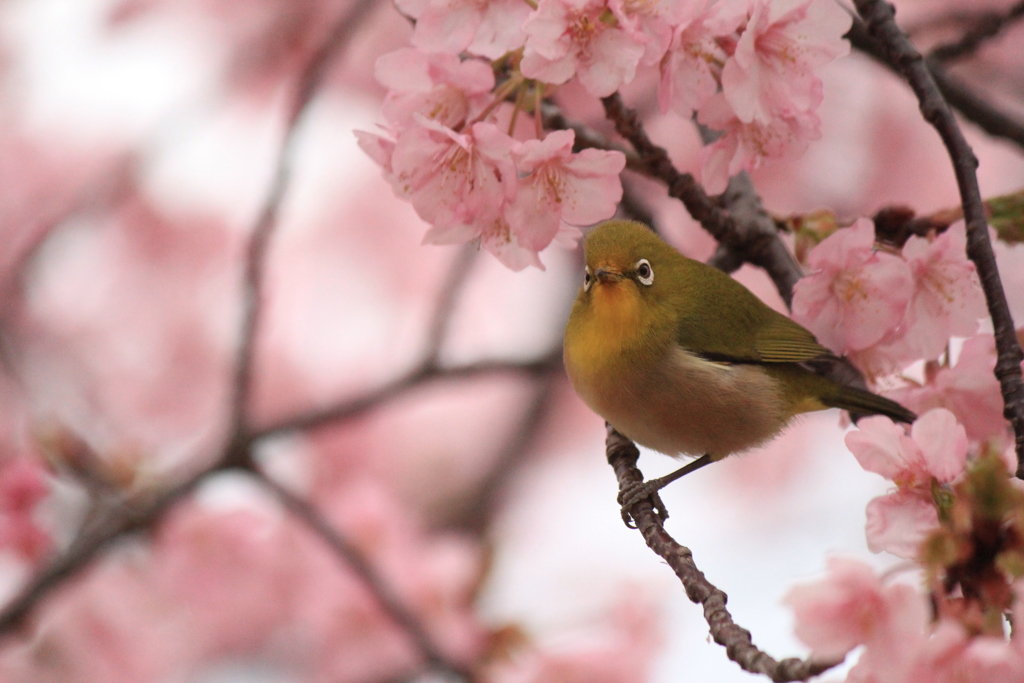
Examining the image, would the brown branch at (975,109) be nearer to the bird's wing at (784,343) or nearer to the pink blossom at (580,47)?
the bird's wing at (784,343)

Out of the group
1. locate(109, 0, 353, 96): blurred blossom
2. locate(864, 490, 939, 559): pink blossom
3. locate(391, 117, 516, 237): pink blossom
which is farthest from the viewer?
locate(109, 0, 353, 96): blurred blossom

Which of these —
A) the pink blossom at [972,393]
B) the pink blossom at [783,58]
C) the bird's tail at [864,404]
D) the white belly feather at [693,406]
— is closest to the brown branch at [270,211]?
the white belly feather at [693,406]

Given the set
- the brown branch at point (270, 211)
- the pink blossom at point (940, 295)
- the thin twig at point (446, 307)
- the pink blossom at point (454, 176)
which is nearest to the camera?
the pink blossom at point (454, 176)

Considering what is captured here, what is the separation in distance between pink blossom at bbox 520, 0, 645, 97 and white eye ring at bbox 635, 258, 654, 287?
713 mm

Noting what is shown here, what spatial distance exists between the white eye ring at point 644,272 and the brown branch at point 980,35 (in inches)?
31.6

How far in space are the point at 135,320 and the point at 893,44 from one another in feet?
17.7

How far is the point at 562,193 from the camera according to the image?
5.03ft

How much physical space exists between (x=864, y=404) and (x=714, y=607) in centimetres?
100

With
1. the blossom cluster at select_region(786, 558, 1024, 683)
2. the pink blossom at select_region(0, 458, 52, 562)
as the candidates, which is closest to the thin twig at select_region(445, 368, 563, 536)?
the pink blossom at select_region(0, 458, 52, 562)

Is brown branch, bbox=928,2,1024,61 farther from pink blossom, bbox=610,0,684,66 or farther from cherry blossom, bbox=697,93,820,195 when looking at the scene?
pink blossom, bbox=610,0,684,66

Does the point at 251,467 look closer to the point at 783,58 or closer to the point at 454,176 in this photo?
the point at 454,176

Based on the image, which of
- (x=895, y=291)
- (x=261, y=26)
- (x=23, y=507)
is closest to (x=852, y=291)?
(x=895, y=291)

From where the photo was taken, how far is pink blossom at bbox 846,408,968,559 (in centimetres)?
121

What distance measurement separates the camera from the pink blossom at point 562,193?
1.48 meters
